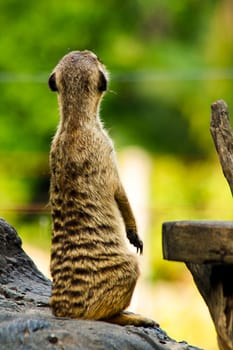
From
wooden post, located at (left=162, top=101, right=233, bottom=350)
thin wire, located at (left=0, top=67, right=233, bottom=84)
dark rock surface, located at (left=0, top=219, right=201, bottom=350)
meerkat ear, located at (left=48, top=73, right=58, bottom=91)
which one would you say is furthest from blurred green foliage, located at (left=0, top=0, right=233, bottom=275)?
wooden post, located at (left=162, top=101, right=233, bottom=350)

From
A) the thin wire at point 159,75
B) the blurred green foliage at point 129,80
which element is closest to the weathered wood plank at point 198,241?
the blurred green foliage at point 129,80

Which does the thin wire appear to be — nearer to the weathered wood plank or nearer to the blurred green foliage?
the blurred green foliage

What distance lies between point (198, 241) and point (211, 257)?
0.27ft

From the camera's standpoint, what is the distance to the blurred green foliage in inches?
626

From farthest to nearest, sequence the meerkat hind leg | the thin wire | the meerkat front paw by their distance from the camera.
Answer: the thin wire, the meerkat front paw, the meerkat hind leg

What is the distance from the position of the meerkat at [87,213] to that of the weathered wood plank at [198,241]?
45cm

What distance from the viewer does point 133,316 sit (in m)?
5.11

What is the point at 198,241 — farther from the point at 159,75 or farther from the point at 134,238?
the point at 159,75

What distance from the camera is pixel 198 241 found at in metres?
4.44

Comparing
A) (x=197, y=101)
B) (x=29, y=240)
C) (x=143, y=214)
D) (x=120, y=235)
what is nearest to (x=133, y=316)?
(x=120, y=235)

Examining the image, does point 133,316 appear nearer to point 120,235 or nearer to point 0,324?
point 120,235

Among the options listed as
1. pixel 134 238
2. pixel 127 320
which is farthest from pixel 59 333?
pixel 134 238

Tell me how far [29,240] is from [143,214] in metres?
2.48

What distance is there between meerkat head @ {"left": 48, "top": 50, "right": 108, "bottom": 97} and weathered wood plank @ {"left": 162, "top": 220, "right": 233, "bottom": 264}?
3.12 ft
